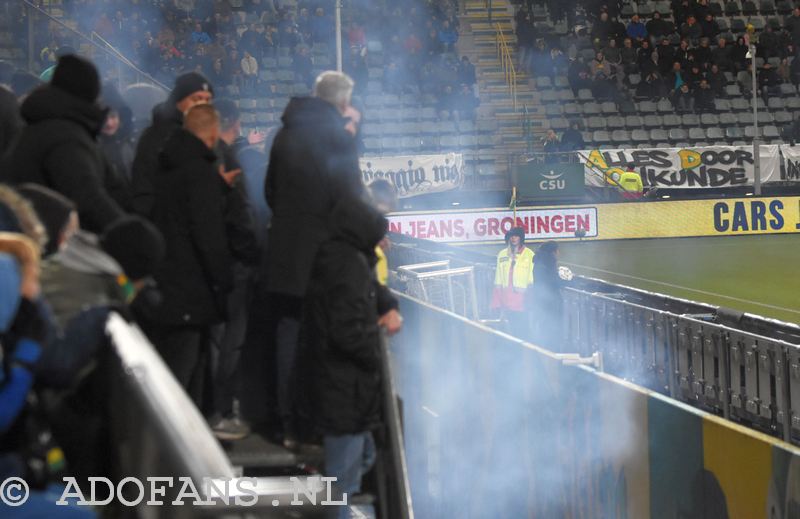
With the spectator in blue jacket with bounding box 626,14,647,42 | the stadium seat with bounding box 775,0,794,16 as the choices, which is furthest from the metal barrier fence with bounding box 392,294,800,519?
the stadium seat with bounding box 775,0,794,16

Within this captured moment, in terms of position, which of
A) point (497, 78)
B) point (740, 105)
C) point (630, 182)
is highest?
point (497, 78)

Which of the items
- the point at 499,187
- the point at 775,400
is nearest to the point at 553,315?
the point at 775,400

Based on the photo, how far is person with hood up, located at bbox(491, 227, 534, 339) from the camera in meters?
13.7

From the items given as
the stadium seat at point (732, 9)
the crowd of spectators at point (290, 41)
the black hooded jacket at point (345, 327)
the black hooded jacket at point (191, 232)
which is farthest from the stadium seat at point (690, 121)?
the black hooded jacket at point (345, 327)

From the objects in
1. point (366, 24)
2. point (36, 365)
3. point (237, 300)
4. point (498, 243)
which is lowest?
point (498, 243)

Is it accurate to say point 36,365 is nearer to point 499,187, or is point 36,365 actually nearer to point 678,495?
point 678,495

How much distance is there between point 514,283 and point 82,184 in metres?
9.43

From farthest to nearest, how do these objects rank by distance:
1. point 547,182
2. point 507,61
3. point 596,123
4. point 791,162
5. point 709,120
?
point 507,61 → point 709,120 → point 596,123 → point 791,162 → point 547,182

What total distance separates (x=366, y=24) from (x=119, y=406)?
111 ft

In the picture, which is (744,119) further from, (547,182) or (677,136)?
(547,182)

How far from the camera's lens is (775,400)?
8703mm

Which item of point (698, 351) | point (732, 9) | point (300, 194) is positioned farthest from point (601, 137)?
point (300, 194)

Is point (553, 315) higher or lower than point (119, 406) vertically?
lower

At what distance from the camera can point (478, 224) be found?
27.8 meters
